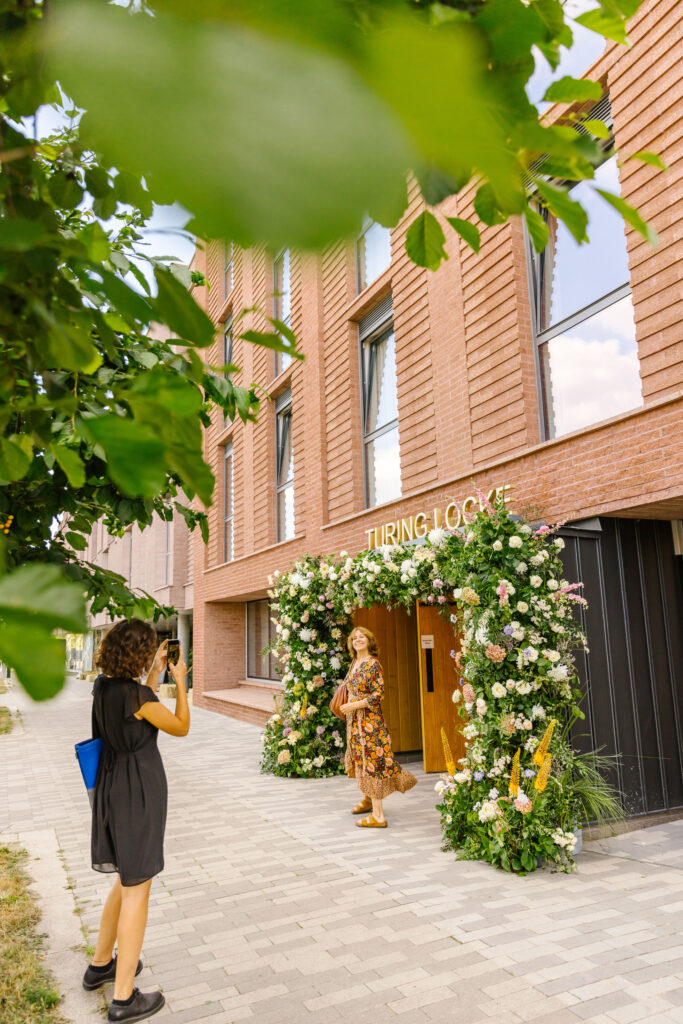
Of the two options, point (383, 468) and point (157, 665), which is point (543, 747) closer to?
point (157, 665)

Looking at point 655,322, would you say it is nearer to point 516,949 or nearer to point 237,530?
point 516,949

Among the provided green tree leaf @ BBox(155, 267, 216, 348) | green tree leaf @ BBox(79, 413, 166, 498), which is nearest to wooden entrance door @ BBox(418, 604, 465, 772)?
green tree leaf @ BBox(155, 267, 216, 348)

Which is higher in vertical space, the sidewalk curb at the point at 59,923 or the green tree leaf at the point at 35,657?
the green tree leaf at the point at 35,657

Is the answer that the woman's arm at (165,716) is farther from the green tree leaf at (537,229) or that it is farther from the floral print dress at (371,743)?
the floral print dress at (371,743)

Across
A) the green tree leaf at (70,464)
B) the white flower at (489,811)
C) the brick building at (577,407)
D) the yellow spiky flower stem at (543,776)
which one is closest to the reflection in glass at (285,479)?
the brick building at (577,407)

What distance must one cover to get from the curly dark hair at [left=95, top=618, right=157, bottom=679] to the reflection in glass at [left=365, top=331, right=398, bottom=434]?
6199 millimetres

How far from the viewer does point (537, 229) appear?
969 mm

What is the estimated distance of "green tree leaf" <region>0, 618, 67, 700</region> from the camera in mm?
376

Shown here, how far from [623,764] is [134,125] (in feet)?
19.9

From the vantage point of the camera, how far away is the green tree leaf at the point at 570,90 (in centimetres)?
74

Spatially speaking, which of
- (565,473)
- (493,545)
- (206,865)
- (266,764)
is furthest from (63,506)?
(266,764)

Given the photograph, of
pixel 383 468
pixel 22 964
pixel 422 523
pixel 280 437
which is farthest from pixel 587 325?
pixel 280 437

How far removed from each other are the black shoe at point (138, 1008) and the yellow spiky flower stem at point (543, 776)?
270 cm

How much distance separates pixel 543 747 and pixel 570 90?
15.5 ft
